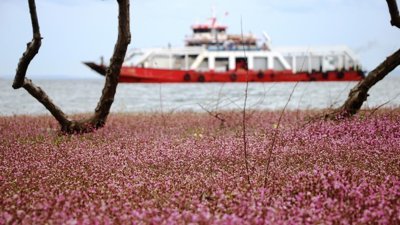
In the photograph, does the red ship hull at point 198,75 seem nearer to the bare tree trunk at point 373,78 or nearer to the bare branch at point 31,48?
the bare tree trunk at point 373,78

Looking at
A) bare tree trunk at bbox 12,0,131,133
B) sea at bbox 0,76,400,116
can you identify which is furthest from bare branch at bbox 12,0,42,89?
sea at bbox 0,76,400,116

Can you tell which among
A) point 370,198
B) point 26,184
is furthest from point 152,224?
point 26,184

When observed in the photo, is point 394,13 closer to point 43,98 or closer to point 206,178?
point 206,178

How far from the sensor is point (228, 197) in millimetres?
5141

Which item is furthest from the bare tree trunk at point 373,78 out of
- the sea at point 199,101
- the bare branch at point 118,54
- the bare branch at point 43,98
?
the bare branch at point 43,98

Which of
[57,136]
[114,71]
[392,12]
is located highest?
[392,12]

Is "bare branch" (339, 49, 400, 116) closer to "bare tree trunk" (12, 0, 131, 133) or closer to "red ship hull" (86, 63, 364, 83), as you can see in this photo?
"bare tree trunk" (12, 0, 131, 133)

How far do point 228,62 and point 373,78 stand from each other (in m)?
57.0

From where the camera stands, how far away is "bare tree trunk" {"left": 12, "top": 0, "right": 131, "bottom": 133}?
10.7 meters

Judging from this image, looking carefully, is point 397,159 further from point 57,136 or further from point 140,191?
point 57,136

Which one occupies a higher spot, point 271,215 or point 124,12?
point 124,12

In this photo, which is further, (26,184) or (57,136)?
(57,136)

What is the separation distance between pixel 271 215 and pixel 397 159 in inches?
136

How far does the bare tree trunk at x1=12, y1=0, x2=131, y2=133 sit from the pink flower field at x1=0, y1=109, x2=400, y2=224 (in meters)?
0.69
